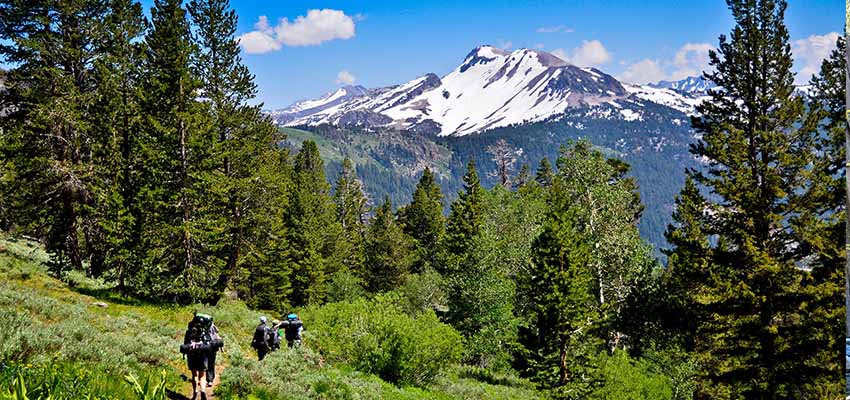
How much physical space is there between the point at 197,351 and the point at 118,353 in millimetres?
1671

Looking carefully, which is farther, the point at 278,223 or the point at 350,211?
the point at 350,211

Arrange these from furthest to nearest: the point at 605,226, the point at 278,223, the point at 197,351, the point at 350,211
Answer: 1. the point at 350,211
2. the point at 605,226
3. the point at 278,223
4. the point at 197,351

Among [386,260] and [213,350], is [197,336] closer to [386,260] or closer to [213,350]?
[213,350]

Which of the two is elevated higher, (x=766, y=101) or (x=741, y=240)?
(x=766, y=101)

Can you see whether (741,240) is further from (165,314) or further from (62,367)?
(165,314)

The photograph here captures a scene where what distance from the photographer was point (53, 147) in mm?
24531

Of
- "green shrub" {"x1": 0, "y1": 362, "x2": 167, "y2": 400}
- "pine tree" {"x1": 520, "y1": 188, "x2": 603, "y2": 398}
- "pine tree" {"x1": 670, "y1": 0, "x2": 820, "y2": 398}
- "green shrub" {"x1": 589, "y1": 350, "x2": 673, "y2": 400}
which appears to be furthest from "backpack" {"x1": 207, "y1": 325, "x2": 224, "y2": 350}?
"green shrub" {"x1": 589, "y1": 350, "x2": 673, "y2": 400}

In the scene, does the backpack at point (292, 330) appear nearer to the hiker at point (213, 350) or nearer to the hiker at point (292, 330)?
the hiker at point (292, 330)

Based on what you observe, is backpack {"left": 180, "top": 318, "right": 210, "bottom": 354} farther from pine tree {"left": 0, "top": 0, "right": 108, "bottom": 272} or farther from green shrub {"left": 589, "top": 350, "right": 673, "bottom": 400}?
green shrub {"left": 589, "top": 350, "right": 673, "bottom": 400}

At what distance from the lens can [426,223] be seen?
78625 millimetres

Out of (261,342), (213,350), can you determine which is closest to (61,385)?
(213,350)

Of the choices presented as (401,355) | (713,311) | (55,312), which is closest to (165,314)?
(55,312)

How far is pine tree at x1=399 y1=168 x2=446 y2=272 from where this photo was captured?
75312mm

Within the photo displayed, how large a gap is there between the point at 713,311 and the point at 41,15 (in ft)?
101
